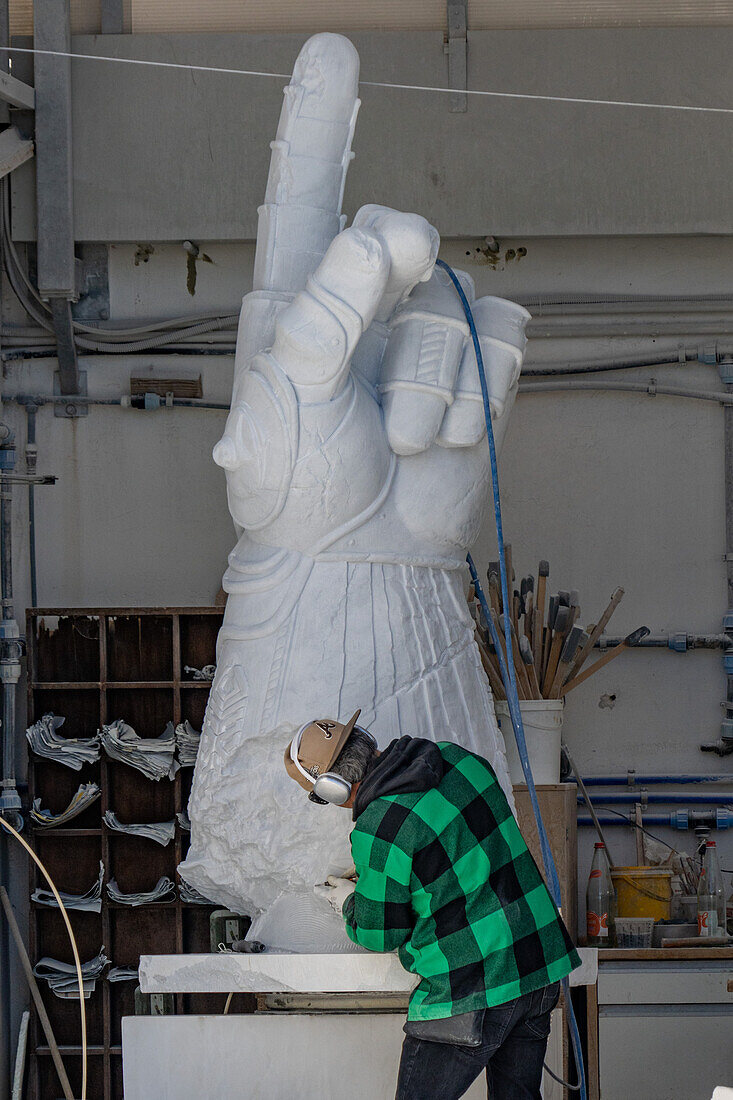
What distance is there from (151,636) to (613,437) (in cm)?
178

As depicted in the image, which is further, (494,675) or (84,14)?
(84,14)

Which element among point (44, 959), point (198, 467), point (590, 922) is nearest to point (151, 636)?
point (198, 467)

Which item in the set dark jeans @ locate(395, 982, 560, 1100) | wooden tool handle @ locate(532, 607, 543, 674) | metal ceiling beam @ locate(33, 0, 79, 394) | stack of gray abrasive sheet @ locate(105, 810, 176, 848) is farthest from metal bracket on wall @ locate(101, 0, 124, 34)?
dark jeans @ locate(395, 982, 560, 1100)

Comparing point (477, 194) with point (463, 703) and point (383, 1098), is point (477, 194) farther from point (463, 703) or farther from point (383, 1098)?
point (383, 1098)

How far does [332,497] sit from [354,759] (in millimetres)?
519

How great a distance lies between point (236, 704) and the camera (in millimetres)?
2453

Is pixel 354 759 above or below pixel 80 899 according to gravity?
above

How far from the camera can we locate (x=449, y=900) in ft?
6.72

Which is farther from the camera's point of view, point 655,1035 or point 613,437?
point 613,437

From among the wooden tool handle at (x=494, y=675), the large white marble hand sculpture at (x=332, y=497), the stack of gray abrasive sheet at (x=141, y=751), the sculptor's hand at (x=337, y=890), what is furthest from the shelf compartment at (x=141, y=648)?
the sculptor's hand at (x=337, y=890)

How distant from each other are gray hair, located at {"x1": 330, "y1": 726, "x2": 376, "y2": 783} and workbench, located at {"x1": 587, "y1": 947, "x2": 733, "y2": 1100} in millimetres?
1891

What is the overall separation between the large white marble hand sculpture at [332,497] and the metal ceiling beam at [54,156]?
7.08ft

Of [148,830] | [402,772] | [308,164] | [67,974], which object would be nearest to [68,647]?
[148,830]

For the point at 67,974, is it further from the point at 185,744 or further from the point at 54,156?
the point at 54,156
